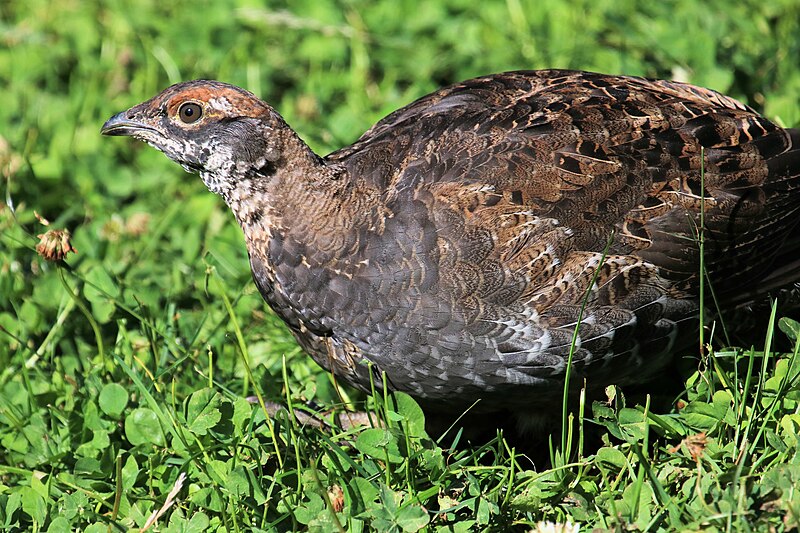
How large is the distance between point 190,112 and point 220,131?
0.51 ft

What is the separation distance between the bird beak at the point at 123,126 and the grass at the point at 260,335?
673 mm

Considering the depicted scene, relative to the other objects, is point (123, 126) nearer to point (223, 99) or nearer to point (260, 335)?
point (223, 99)

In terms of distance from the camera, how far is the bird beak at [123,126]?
13.0 feet

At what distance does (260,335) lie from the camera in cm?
476

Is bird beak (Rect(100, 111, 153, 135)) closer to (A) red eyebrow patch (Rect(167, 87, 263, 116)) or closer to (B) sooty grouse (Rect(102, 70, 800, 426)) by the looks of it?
(B) sooty grouse (Rect(102, 70, 800, 426))

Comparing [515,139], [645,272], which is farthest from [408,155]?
[645,272]

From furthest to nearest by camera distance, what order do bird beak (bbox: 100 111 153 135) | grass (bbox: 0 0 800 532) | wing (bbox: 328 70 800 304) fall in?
bird beak (bbox: 100 111 153 135)
wing (bbox: 328 70 800 304)
grass (bbox: 0 0 800 532)

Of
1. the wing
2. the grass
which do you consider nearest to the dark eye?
the wing

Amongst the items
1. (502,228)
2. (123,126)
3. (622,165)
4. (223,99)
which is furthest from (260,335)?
(622,165)

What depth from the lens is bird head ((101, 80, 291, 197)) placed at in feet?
12.4

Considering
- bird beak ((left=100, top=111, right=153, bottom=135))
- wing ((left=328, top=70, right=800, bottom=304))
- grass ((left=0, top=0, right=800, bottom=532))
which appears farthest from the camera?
bird beak ((left=100, top=111, right=153, bottom=135))

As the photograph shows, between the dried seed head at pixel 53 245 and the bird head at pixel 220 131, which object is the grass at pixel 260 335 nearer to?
the dried seed head at pixel 53 245

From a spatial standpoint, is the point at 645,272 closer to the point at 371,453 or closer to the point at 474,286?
the point at 474,286

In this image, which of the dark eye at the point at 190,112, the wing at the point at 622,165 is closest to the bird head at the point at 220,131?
the dark eye at the point at 190,112
